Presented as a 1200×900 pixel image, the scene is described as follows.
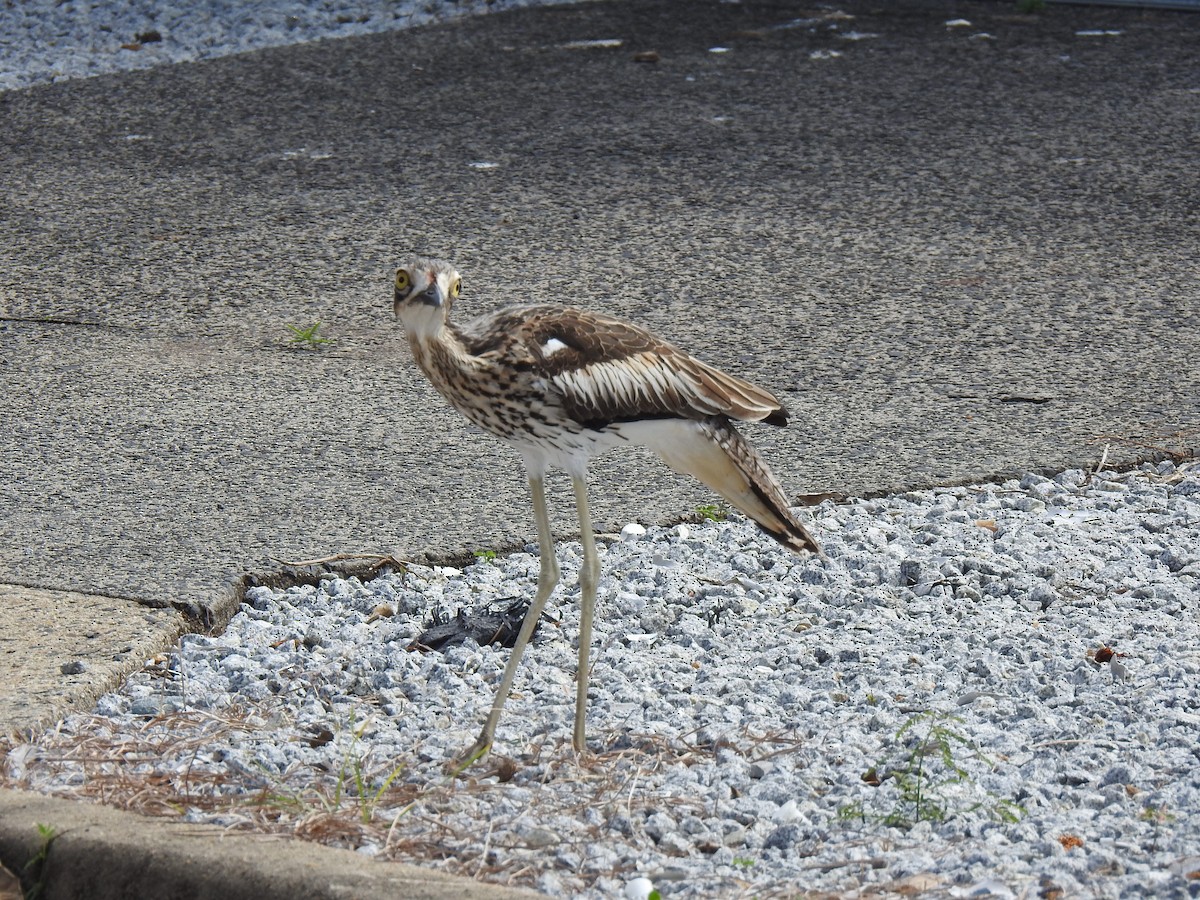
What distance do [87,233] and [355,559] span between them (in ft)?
11.4

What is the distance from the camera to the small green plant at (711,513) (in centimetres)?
477

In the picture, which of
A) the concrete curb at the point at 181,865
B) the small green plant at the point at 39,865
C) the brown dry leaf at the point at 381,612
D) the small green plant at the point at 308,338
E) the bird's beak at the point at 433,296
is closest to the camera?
the concrete curb at the point at 181,865

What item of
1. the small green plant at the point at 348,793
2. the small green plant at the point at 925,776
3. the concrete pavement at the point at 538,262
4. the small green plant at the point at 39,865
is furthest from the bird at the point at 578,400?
the concrete pavement at the point at 538,262

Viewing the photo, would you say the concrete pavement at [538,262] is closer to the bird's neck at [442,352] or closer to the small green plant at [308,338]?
the small green plant at [308,338]

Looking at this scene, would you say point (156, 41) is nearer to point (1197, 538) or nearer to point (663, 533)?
point (663, 533)

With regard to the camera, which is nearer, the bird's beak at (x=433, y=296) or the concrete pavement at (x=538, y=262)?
the bird's beak at (x=433, y=296)

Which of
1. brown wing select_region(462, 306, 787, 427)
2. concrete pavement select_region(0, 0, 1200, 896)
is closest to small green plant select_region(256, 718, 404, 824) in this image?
concrete pavement select_region(0, 0, 1200, 896)

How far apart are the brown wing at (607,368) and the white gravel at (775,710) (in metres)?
0.65

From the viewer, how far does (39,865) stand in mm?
2994

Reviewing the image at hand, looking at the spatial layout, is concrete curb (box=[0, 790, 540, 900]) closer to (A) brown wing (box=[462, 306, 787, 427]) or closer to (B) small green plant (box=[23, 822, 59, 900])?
(B) small green plant (box=[23, 822, 59, 900])

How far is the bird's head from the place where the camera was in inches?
135

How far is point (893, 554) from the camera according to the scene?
14.7ft

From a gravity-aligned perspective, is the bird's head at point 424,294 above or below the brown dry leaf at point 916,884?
above

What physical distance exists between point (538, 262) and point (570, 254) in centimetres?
17
